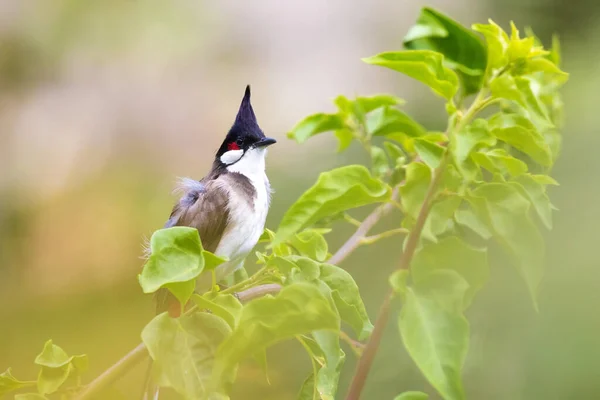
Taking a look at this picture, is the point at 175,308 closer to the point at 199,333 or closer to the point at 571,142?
the point at 199,333

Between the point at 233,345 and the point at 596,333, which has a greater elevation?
the point at 233,345

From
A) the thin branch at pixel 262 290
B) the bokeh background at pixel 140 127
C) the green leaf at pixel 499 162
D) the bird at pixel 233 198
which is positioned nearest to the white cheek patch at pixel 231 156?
the bird at pixel 233 198

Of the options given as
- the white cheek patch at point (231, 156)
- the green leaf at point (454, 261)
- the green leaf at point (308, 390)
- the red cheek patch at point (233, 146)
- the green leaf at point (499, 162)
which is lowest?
the green leaf at point (308, 390)

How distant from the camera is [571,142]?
84 centimetres

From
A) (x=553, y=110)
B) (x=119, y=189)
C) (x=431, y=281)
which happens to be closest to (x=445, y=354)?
(x=431, y=281)

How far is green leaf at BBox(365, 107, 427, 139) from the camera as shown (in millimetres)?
441

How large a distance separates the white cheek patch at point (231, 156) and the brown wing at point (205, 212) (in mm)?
41

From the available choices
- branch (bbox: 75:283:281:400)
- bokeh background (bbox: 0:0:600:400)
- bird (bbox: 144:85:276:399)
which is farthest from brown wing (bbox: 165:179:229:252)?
branch (bbox: 75:283:281:400)

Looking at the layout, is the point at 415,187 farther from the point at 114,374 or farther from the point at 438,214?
the point at 114,374

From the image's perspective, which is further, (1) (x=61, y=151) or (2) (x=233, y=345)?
(1) (x=61, y=151)

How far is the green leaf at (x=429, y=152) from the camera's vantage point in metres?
0.29

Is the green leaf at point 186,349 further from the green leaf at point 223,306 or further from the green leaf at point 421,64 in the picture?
the green leaf at point 421,64

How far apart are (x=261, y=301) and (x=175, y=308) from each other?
334 mm

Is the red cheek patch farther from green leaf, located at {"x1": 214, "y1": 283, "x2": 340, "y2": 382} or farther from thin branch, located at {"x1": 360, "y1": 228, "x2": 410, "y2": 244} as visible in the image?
green leaf, located at {"x1": 214, "y1": 283, "x2": 340, "y2": 382}
